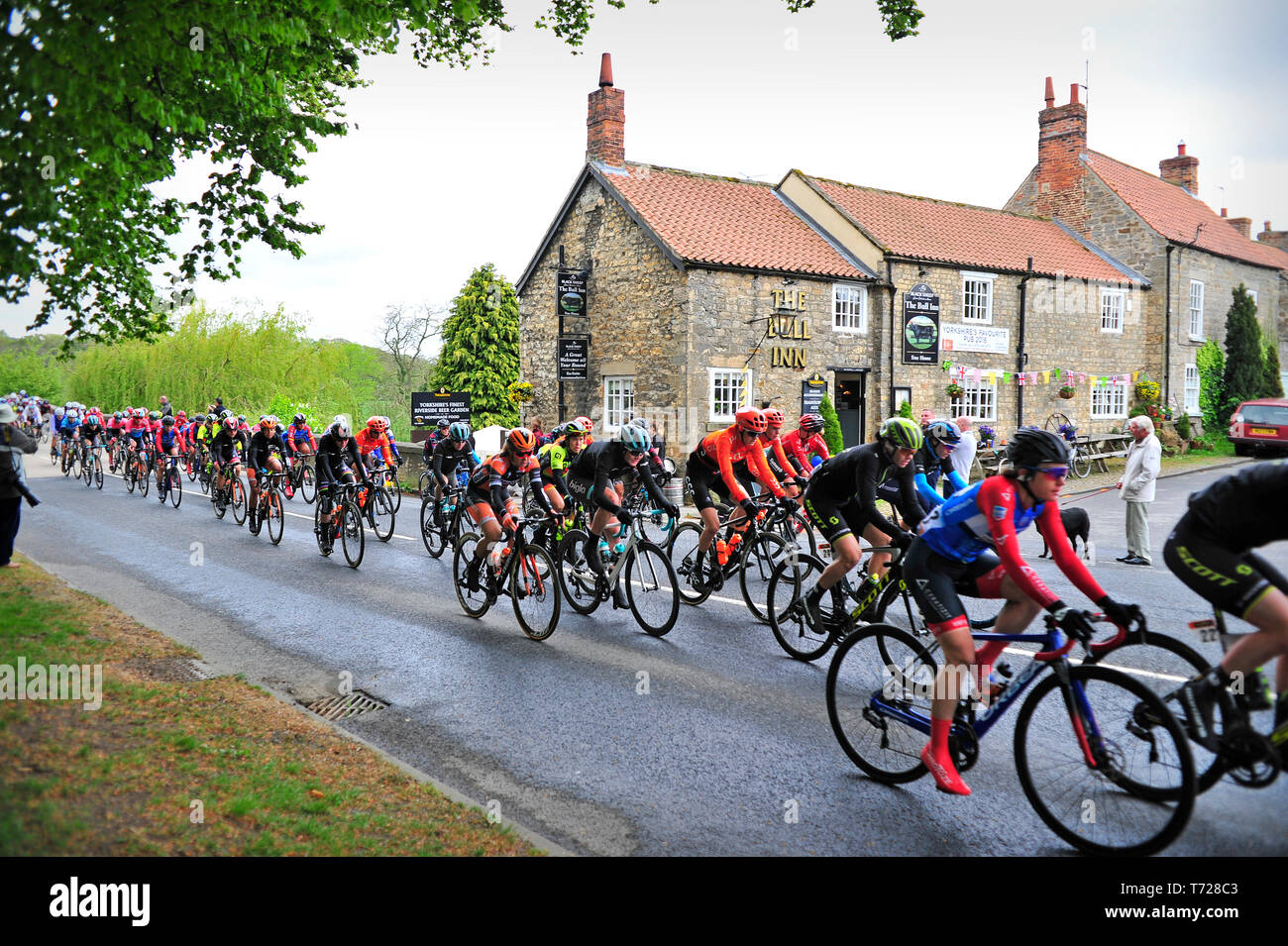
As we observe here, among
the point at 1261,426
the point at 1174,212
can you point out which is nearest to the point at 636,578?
the point at 1261,426

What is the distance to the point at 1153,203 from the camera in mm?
36188

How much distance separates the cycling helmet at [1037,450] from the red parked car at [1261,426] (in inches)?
1118

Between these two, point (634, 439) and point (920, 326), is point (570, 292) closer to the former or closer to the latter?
point (920, 326)

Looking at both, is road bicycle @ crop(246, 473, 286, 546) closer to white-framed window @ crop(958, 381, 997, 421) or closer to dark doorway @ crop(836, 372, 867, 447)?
dark doorway @ crop(836, 372, 867, 447)

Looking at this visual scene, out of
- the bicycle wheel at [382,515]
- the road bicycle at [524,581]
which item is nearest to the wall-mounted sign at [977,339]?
the bicycle wheel at [382,515]

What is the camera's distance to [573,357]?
2666 cm

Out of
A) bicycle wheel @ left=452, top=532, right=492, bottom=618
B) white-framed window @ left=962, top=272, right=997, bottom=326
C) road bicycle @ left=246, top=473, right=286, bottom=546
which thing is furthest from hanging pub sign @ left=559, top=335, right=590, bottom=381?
bicycle wheel @ left=452, top=532, right=492, bottom=618

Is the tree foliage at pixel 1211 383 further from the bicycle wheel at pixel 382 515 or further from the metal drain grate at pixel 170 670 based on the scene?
the metal drain grate at pixel 170 670

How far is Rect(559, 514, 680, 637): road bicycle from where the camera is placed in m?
8.34

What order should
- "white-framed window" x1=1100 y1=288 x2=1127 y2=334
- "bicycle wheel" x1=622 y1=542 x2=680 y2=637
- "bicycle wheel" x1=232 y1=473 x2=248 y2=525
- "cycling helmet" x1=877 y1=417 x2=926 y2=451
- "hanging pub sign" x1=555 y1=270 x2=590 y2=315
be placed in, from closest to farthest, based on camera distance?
"cycling helmet" x1=877 y1=417 x2=926 y2=451 < "bicycle wheel" x1=622 y1=542 x2=680 y2=637 < "bicycle wheel" x1=232 y1=473 x2=248 y2=525 < "hanging pub sign" x1=555 y1=270 x2=590 y2=315 < "white-framed window" x1=1100 y1=288 x2=1127 y2=334

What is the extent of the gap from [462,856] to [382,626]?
5.37 m

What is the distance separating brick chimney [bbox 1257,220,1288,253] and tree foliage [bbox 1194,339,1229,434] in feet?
61.8

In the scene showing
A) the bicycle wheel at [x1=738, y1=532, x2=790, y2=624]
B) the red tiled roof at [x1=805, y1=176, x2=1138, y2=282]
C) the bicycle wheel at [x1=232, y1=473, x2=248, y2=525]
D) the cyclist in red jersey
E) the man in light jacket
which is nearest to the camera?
the bicycle wheel at [x1=738, y1=532, x2=790, y2=624]
